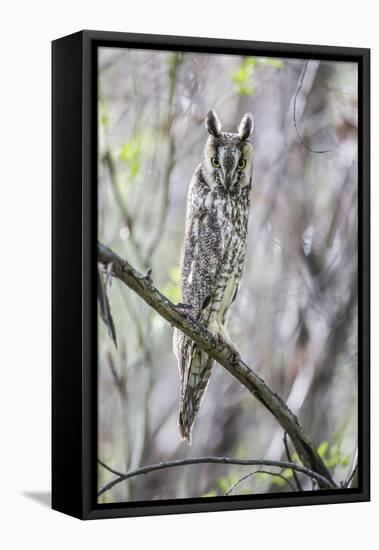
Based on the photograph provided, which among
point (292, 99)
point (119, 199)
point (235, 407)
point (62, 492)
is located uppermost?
point (292, 99)

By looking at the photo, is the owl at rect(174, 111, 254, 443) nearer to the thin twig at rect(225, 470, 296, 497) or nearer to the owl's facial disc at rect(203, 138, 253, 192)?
the owl's facial disc at rect(203, 138, 253, 192)

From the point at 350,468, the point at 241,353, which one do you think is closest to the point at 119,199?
the point at 241,353

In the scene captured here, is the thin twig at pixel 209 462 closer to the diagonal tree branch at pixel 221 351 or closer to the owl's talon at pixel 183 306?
the diagonal tree branch at pixel 221 351

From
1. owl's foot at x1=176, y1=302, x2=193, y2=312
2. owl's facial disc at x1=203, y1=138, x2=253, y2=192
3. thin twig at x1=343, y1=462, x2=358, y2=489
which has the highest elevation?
owl's facial disc at x1=203, y1=138, x2=253, y2=192

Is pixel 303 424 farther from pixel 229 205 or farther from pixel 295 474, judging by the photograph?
pixel 229 205

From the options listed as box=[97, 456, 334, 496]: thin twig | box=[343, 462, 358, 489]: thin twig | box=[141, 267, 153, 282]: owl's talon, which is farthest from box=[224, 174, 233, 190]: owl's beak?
box=[343, 462, 358, 489]: thin twig

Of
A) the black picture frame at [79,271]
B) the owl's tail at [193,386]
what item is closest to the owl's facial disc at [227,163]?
the black picture frame at [79,271]
